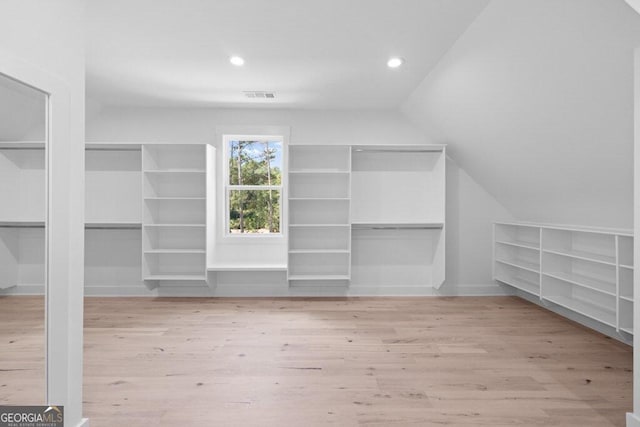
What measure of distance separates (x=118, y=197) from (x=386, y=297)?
139 inches

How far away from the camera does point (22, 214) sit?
148 cm

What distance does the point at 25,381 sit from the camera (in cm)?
153

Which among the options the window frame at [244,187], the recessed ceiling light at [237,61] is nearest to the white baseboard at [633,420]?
the recessed ceiling light at [237,61]

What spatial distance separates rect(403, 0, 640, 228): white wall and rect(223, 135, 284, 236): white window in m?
1.94

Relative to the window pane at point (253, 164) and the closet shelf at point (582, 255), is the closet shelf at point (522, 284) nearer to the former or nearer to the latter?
the closet shelf at point (582, 255)

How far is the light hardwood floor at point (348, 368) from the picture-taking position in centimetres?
202

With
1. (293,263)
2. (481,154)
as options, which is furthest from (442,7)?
(293,263)

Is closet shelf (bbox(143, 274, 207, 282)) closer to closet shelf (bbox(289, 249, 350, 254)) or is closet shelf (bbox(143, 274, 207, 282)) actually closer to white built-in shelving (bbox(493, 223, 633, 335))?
closet shelf (bbox(289, 249, 350, 254))

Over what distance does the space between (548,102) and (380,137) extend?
2287 millimetres

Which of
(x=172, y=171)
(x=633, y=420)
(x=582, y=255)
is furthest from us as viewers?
(x=172, y=171)

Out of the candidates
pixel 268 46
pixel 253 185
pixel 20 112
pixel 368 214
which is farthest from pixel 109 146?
pixel 368 214

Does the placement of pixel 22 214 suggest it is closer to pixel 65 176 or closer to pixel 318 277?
pixel 65 176

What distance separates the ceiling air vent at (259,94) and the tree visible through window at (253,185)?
2.28 feet

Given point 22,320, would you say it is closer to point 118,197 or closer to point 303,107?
point 118,197
